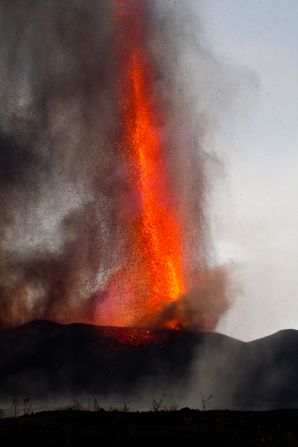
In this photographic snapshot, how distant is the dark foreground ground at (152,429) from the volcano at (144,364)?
2083cm

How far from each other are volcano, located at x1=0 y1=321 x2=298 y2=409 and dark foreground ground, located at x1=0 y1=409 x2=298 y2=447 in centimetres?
2083

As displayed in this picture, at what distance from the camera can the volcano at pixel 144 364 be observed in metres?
49.6

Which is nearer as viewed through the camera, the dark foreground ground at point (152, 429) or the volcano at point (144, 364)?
the dark foreground ground at point (152, 429)

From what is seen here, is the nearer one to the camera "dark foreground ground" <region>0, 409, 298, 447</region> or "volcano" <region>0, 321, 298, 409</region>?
"dark foreground ground" <region>0, 409, 298, 447</region>

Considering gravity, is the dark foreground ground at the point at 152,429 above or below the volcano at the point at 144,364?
below

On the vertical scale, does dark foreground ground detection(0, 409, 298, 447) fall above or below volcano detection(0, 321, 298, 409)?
→ below

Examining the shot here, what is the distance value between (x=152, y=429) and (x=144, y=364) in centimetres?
3207

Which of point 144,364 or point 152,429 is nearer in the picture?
point 152,429

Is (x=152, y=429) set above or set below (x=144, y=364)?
below

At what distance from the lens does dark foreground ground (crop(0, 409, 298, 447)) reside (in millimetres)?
18953

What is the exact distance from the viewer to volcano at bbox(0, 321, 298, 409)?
49594mm

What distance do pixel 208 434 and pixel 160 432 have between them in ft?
4.43

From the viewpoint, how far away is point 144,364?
175 ft

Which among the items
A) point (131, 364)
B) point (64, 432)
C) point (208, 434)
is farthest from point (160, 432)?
point (131, 364)
